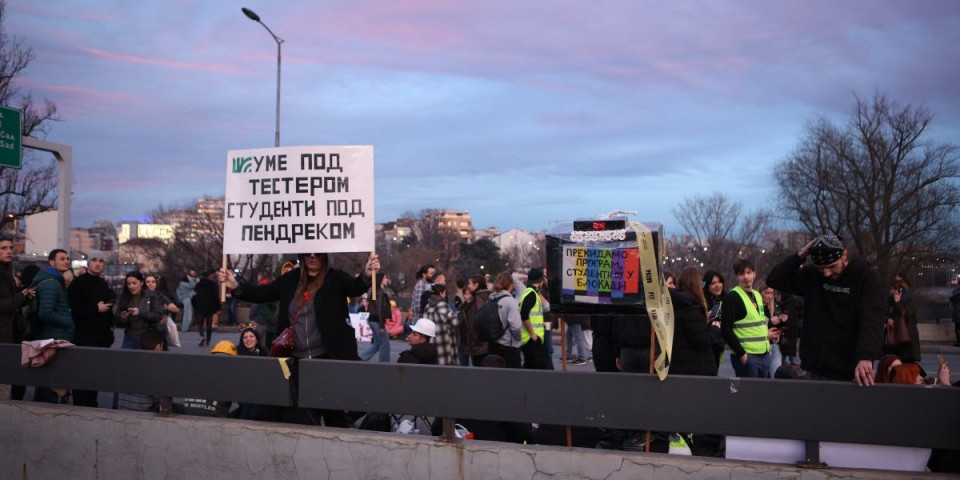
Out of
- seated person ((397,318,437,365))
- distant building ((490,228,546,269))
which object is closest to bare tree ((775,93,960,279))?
distant building ((490,228,546,269))

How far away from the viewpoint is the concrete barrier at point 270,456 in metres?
5.18

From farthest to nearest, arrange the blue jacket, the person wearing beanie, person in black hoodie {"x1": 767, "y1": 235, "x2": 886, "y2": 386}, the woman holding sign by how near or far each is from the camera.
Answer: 1. the blue jacket
2. the person wearing beanie
3. the woman holding sign
4. person in black hoodie {"x1": 767, "y1": 235, "x2": 886, "y2": 386}

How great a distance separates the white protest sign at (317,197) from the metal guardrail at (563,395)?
46.7 inches

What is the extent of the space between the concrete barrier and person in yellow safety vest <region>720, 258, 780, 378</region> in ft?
17.1

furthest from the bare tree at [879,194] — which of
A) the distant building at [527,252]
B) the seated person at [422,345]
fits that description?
the seated person at [422,345]

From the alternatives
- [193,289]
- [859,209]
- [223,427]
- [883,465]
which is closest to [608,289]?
[883,465]

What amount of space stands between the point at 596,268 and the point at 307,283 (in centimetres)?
258

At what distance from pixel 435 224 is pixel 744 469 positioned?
86.6 m

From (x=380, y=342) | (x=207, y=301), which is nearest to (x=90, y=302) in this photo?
(x=380, y=342)

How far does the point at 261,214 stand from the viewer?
7281 millimetres

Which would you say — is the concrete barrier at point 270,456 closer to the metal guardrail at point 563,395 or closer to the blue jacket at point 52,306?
the metal guardrail at point 563,395

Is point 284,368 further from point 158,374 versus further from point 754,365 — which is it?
point 754,365

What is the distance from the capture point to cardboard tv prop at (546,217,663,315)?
5879 millimetres

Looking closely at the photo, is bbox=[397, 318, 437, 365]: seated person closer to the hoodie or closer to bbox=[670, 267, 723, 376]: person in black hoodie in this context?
bbox=[670, 267, 723, 376]: person in black hoodie
